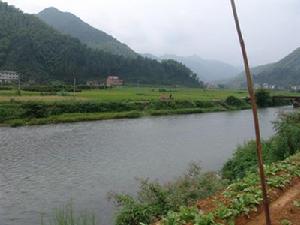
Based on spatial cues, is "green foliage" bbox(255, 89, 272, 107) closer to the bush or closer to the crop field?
the bush

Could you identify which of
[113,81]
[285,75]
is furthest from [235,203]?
[285,75]

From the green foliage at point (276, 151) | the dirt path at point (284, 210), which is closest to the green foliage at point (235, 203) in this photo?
the dirt path at point (284, 210)

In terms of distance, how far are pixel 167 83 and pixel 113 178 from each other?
323 ft

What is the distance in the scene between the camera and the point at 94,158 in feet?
81.5

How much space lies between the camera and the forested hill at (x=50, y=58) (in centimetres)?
8894

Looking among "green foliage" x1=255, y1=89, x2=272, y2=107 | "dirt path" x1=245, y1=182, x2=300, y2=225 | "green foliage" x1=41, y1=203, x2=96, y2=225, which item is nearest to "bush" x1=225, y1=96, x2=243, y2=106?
"green foliage" x1=255, y1=89, x2=272, y2=107

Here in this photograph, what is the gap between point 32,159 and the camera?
2464 cm

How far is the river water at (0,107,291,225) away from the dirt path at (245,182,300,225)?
6.29 metres

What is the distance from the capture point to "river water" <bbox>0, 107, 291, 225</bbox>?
16.4m

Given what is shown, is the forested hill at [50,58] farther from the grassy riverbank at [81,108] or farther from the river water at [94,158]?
the river water at [94,158]

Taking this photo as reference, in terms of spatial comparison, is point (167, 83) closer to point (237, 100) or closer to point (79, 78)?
point (79, 78)

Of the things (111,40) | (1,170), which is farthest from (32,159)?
(111,40)

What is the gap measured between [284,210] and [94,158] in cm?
1777

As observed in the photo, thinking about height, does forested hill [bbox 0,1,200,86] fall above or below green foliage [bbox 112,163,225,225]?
above
